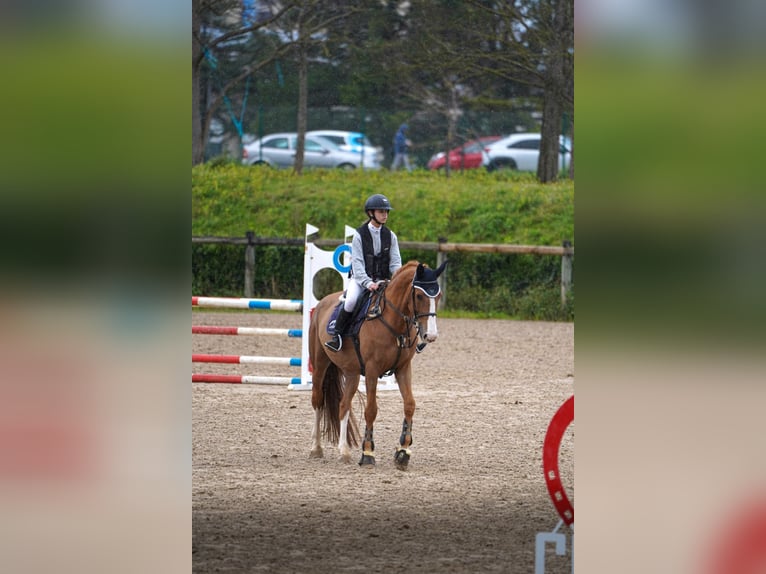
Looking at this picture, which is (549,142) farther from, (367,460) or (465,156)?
(367,460)

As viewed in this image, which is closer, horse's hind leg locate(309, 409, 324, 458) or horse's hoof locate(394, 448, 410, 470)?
horse's hoof locate(394, 448, 410, 470)

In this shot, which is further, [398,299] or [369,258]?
[369,258]

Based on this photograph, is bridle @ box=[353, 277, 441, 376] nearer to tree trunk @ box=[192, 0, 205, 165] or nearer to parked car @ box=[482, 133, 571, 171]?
tree trunk @ box=[192, 0, 205, 165]

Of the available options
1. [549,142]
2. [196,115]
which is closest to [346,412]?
[549,142]

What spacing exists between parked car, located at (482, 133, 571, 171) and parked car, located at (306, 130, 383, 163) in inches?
87.0

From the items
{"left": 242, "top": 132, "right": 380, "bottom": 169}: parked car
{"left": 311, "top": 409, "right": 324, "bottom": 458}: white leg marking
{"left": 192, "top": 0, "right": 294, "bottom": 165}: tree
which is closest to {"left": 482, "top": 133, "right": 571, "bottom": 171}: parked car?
{"left": 242, "top": 132, "right": 380, "bottom": 169}: parked car

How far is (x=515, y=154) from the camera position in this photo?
22.1m

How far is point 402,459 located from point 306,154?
50.6ft

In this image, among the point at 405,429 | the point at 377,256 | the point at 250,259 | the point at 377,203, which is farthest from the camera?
the point at 250,259

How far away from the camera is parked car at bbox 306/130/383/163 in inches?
875
